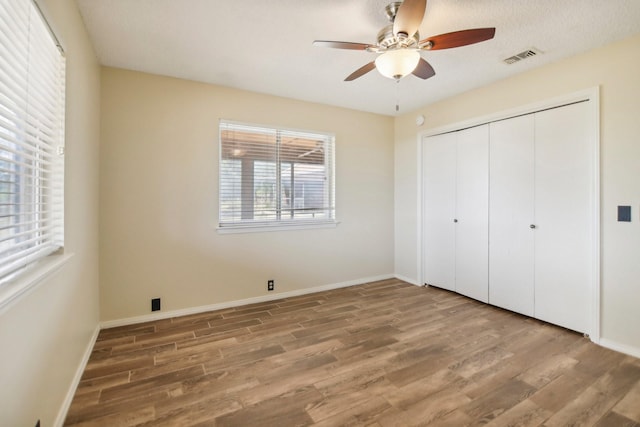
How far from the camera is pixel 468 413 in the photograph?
5.81ft

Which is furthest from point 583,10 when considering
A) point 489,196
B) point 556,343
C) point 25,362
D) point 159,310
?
point 159,310

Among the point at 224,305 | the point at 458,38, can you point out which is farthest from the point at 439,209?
the point at 224,305

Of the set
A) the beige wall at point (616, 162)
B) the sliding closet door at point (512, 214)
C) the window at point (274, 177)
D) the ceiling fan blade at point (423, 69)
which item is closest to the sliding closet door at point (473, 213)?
the sliding closet door at point (512, 214)

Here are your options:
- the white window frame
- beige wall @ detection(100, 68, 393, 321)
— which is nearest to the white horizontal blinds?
the white window frame

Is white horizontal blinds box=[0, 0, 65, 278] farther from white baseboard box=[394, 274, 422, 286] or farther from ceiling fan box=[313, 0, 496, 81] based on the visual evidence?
white baseboard box=[394, 274, 422, 286]

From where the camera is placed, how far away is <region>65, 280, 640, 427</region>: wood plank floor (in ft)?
5.78

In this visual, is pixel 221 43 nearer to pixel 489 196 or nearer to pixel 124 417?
pixel 124 417

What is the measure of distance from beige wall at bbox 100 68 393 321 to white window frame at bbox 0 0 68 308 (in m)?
1.24

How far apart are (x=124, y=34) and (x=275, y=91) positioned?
1582mm

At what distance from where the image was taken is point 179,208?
3205 millimetres

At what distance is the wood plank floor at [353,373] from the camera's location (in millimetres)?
1762

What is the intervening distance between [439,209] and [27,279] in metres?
4.07

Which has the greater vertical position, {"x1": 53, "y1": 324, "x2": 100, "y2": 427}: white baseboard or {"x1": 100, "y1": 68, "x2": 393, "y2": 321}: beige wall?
{"x1": 100, "y1": 68, "x2": 393, "y2": 321}: beige wall

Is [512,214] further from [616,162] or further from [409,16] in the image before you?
[409,16]
